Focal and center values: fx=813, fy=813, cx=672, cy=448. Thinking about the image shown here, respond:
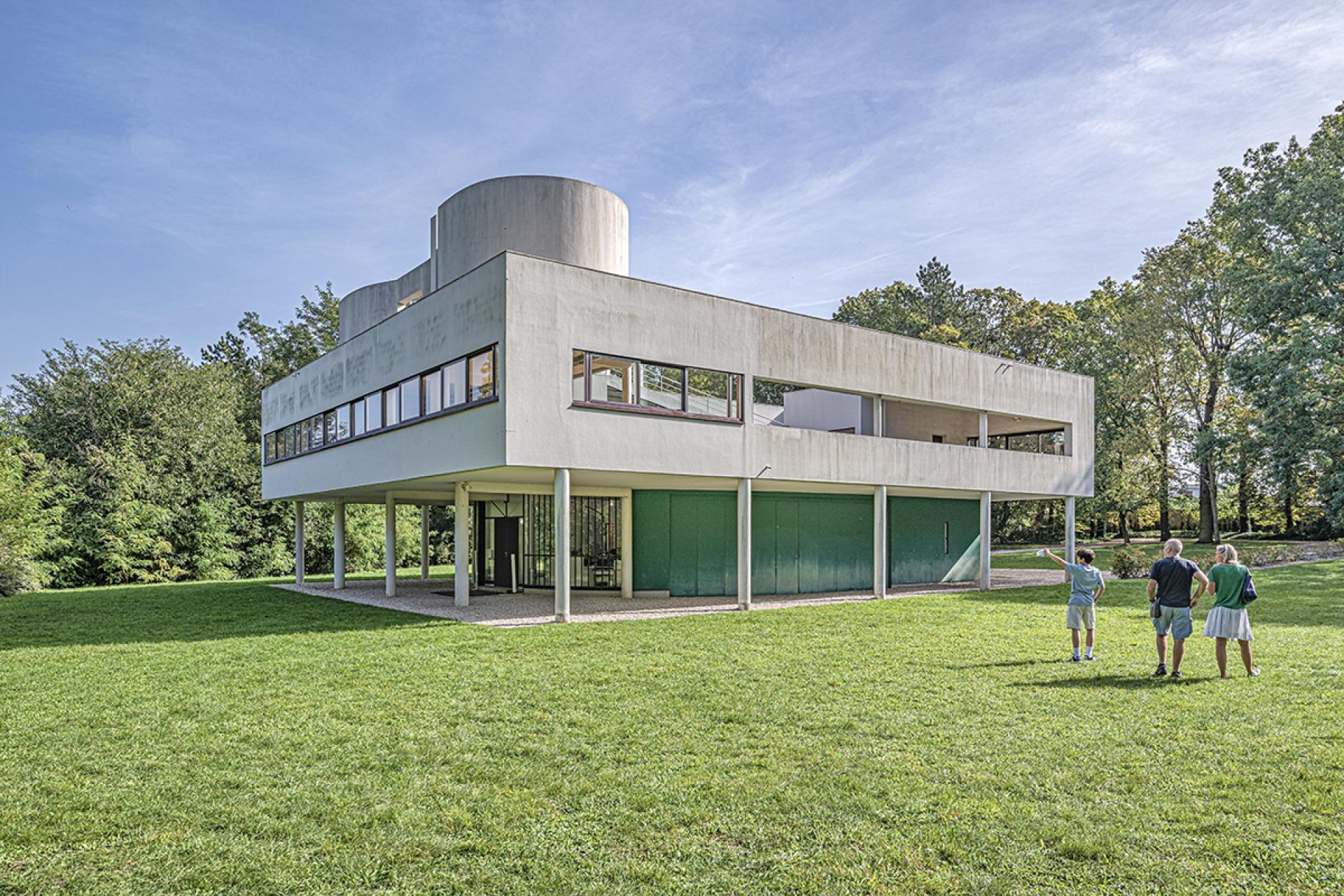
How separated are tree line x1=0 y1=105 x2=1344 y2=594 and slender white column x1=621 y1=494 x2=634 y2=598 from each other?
19.0m

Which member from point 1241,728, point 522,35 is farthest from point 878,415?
point 1241,728

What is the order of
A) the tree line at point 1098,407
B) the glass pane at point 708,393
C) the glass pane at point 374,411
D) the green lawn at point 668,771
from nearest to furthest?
the green lawn at point 668,771 → the glass pane at point 708,393 → the glass pane at point 374,411 → the tree line at point 1098,407

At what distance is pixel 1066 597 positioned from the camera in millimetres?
19547

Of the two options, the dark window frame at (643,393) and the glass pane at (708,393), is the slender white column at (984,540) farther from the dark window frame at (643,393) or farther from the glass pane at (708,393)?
the glass pane at (708,393)

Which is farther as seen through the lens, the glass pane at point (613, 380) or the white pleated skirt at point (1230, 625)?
the glass pane at point (613, 380)

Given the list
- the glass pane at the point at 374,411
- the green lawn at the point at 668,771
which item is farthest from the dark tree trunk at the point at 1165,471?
the glass pane at the point at 374,411

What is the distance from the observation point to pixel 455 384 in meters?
15.8

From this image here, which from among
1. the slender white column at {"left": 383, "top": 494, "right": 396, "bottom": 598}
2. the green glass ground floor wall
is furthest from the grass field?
the slender white column at {"left": 383, "top": 494, "right": 396, "bottom": 598}

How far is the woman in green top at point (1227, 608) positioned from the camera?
8930 mm

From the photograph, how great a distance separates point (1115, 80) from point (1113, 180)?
117 inches

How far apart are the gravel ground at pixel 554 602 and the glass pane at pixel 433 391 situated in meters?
4.18

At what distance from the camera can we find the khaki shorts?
10141mm

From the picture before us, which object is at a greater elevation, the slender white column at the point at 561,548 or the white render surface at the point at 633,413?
the white render surface at the point at 633,413

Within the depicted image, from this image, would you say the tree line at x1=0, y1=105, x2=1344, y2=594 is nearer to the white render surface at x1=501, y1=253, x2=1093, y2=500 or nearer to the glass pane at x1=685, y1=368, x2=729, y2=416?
the white render surface at x1=501, y1=253, x2=1093, y2=500
